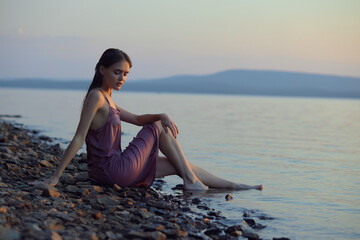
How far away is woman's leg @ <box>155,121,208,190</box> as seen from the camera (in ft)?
18.5

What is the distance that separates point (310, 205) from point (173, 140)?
1898 millimetres

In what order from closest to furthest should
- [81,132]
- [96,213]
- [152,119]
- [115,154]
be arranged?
[96,213] < [81,132] < [115,154] < [152,119]

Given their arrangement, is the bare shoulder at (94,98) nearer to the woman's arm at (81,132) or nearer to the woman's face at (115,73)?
the woman's arm at (81,132)

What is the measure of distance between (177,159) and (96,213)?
183 centimetres

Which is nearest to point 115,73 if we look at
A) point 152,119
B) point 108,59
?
point 108,59

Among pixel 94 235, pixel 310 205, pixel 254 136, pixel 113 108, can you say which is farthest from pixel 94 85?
pixel 254 136

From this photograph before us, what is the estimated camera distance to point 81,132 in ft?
16.0

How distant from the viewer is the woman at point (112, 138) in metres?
4.96

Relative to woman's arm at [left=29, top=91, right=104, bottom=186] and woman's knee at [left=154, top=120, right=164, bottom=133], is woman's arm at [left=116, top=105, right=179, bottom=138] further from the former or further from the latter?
woman's arm at [left=29, top=91, right=104, bottom=186]

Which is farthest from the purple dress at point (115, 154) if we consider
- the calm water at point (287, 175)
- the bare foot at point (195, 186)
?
the calm water at point (287, 175)

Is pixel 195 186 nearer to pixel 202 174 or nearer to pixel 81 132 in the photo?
pixel 202 174

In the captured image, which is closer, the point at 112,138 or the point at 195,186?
the point at 112,138

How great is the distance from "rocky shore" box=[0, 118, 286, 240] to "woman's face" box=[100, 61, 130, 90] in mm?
1163

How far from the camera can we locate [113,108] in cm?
525
